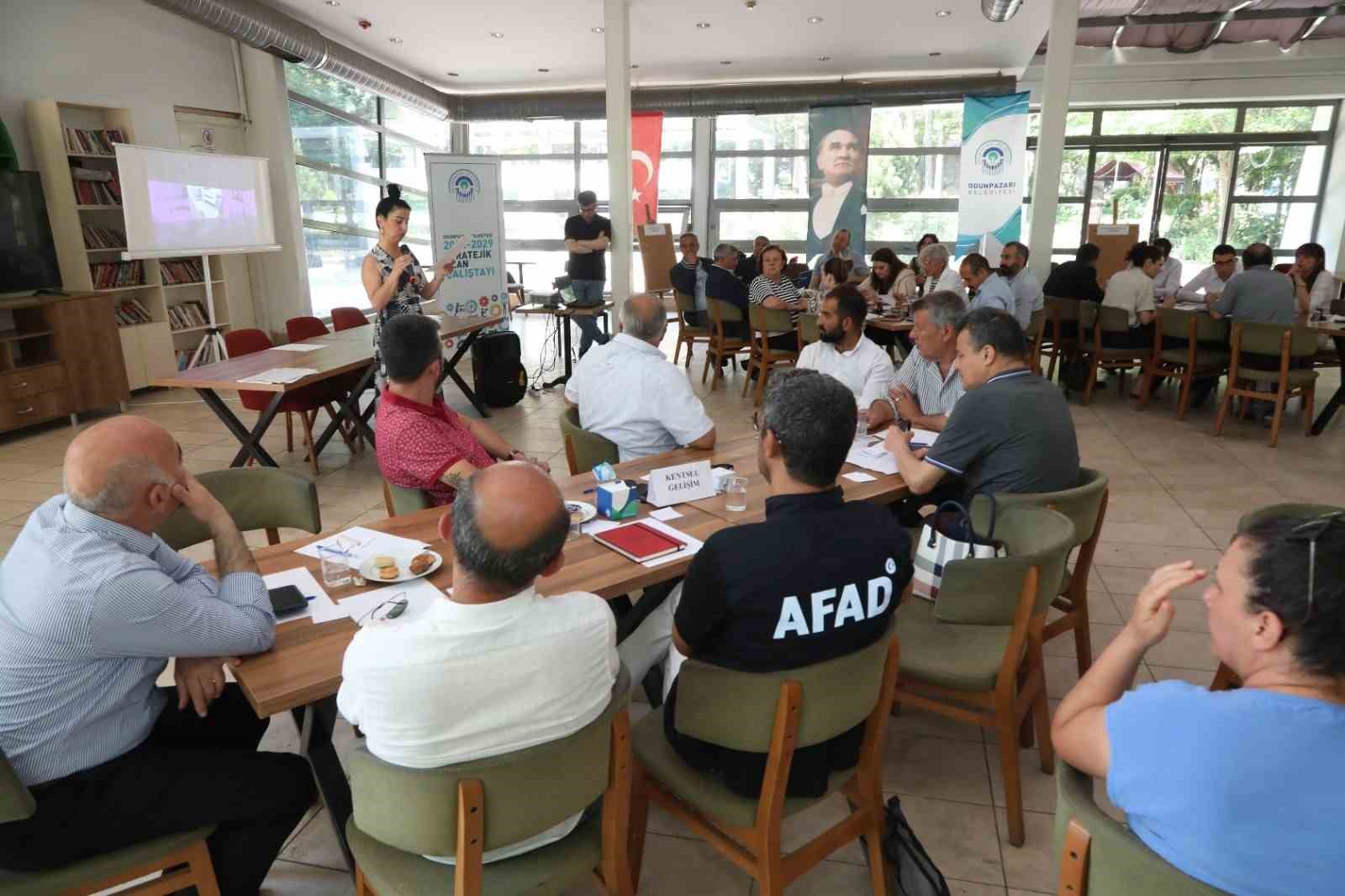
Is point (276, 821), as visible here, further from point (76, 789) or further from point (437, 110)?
point (437, 110)

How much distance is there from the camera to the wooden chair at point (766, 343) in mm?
6910

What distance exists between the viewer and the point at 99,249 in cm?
690

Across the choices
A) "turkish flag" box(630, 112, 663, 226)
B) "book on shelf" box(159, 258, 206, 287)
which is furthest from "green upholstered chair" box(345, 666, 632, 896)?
"turkish flag" box(630, 112, 663, 226)

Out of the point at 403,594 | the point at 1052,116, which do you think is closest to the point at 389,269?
the point at 403,594

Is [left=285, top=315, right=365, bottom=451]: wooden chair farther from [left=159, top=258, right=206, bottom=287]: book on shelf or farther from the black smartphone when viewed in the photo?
the black smartphone

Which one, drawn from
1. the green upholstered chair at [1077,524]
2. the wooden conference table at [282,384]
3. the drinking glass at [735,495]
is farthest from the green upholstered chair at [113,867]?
the wooden conference table at [282,384]

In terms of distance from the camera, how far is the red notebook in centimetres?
216

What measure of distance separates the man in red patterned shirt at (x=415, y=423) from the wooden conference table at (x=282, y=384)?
202 centimetres

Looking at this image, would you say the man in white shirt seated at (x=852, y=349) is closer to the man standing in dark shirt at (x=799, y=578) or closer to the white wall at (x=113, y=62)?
the man standing in dark shirt at (x=799, y=578)

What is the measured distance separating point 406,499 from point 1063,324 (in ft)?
21.2

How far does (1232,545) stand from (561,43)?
9.70 meters

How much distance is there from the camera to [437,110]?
11.6 meters

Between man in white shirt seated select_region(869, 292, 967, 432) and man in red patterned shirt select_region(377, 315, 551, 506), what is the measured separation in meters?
1.55

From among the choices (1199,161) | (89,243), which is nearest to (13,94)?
(89,243)
